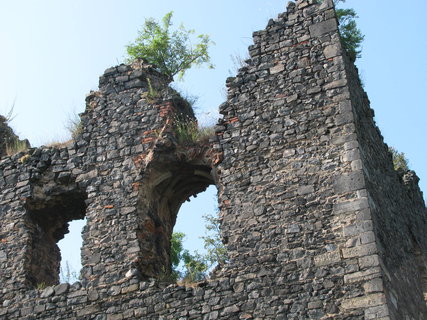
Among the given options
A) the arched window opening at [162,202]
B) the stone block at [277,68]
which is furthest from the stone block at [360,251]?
the stone block at [277,68]

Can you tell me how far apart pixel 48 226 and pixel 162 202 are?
1.94 meters

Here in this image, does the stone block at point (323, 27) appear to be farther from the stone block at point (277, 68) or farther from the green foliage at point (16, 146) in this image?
the green foliage at point (16, 146)

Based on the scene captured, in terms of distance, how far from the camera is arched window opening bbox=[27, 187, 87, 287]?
1251 cm

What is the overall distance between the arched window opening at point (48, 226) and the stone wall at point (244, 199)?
0.03 meters

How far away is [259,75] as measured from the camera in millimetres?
12211

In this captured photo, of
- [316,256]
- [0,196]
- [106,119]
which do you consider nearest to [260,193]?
[316,256]

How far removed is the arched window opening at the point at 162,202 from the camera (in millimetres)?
11836

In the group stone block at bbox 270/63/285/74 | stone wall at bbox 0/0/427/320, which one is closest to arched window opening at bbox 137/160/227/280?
stone wall at bbox 0/0/427/320

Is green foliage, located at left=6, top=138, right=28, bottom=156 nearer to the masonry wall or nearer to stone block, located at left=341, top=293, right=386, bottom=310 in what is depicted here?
the masonry wall

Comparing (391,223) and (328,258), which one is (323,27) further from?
(328,258)

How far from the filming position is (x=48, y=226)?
43.3 feet

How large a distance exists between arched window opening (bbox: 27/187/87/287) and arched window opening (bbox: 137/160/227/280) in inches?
45.3

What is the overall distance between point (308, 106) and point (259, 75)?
1.01 meters

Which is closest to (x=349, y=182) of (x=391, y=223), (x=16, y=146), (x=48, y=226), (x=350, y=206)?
(x=350, y=206)
